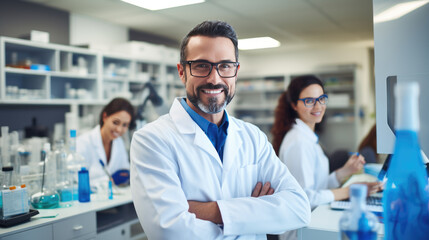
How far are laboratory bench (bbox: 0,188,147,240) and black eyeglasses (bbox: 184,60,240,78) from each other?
45.0 inches

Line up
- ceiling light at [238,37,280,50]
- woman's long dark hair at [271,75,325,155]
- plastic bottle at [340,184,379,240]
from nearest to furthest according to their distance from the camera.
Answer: plastic bottle at [340,184,379,240]
woman's long dark hair at [271,75,325,155]
ceiling light at [238,37,280,50]

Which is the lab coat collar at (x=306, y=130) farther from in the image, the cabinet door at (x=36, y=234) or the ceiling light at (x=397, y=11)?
the cabinet door at (x=36, y=234)

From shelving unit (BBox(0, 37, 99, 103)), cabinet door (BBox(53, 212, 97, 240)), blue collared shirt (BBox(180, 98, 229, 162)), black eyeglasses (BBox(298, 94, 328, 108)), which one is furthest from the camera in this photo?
shelving unit (BBox(0, 37, 99, 103))

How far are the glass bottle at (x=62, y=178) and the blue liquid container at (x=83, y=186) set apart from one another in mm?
59

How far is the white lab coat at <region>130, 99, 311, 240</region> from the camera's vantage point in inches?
44.4

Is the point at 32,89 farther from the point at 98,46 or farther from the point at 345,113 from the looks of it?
the point at 345,113

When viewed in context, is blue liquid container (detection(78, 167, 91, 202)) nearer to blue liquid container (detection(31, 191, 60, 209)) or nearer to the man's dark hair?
blue liquid container (detection(31, 191, 60, 209))

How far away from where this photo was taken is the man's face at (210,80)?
1.29 meters

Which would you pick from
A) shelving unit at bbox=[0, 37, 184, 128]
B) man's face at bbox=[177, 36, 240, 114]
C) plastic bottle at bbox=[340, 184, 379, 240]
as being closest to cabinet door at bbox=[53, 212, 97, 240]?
man's face at bbox=[177, 36, 240, 114]

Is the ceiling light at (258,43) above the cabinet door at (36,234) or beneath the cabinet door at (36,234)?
above

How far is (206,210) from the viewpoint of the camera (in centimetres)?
120

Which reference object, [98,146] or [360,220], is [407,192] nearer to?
[360,220]

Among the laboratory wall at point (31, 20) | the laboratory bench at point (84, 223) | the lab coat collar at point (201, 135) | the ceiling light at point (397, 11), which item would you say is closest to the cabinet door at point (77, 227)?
the laboratory bench at point (84, 223)

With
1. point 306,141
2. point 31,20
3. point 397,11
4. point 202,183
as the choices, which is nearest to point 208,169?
point 202,183
